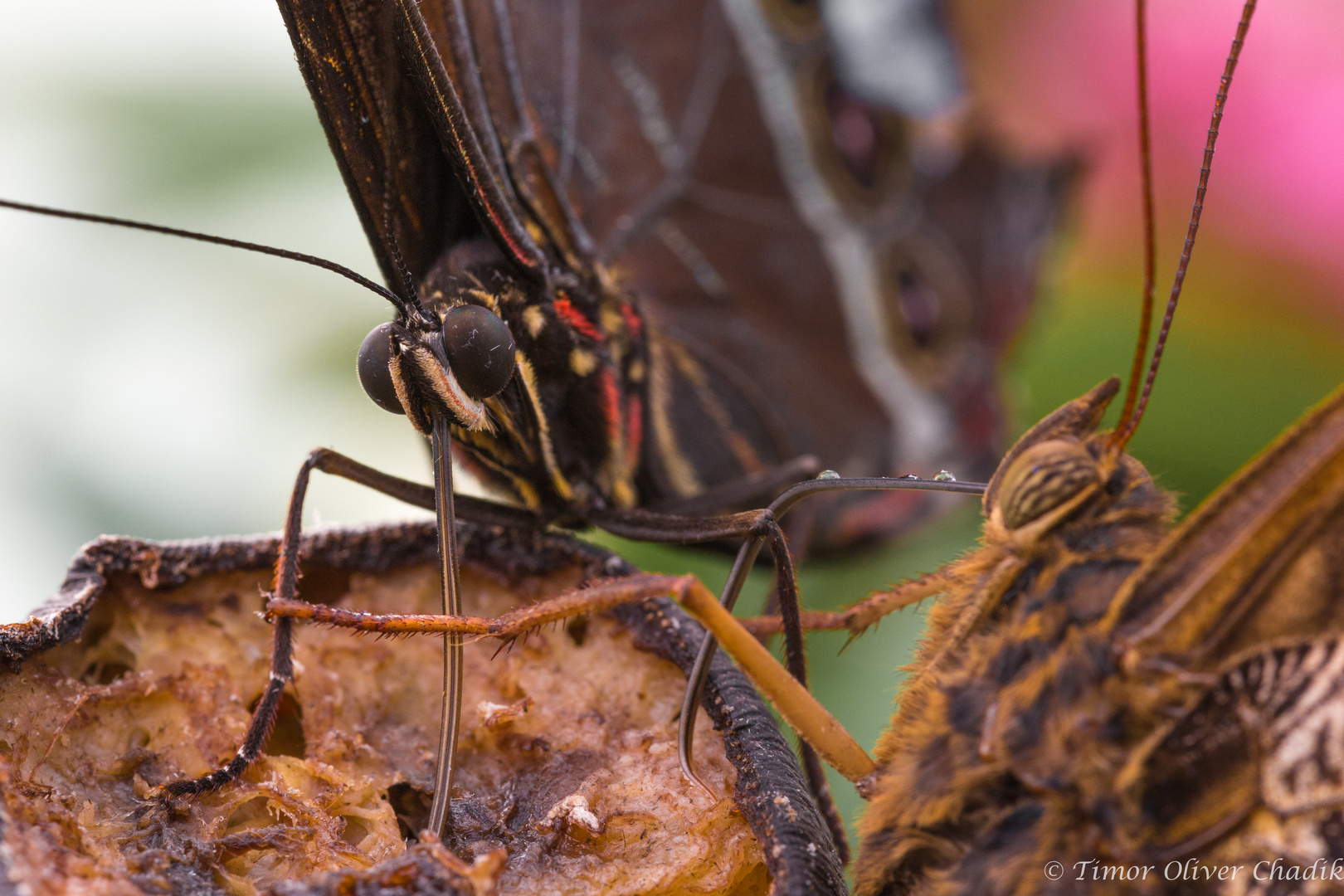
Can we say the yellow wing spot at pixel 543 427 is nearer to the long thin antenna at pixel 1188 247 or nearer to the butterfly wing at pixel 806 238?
the butterfly wing at pixel 806 238

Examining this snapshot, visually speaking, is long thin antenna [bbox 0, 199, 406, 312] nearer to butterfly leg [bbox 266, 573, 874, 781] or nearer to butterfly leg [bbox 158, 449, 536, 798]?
butterfly leg [bbox 158, 449, 536, 798]

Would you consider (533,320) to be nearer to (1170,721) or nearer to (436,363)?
(436,363)

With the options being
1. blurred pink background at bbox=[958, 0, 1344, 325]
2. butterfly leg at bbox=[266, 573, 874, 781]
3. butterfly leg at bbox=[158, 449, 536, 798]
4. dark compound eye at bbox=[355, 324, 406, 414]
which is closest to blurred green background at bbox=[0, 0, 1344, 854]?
blurred pink background at bbox=[958, 0, 1344, 325]

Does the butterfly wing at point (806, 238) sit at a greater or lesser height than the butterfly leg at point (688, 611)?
greater

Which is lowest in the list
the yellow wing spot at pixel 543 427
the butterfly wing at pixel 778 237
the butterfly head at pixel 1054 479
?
the butterfly head at pixel 1054 479

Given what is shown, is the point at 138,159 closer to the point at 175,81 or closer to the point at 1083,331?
the point at 175,81

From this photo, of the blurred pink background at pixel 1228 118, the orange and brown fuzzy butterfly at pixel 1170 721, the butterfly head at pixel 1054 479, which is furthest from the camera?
the blurred pink background at pixel 1228 118

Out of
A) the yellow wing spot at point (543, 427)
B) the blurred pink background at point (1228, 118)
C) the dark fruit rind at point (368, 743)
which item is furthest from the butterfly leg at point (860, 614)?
the blurred pink background at point (1228, 118)

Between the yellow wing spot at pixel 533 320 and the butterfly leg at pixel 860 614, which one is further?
the yellow wing spot at pixel 533 320

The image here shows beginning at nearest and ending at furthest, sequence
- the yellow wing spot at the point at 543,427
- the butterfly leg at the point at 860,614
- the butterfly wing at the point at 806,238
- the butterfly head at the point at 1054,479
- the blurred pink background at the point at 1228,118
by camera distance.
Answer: the butterfly head at the point at 1054,479 → the butterfly leg at the point at 860,614 → the yellow wing spot at the point at 543,427 → the blurred pink background at the point at 1228,118 → the butterfly wing at the point at 806,238
